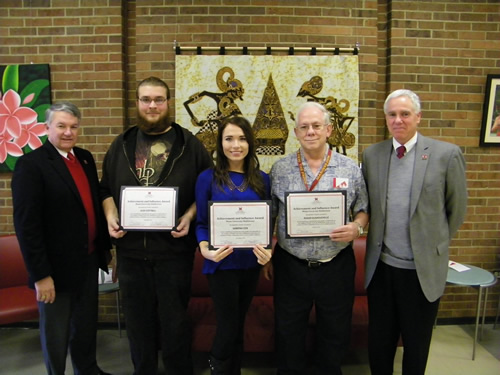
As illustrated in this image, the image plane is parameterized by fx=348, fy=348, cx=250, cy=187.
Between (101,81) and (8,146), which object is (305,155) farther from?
(8,146)

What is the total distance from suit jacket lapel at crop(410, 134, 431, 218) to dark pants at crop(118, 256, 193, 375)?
135 cm

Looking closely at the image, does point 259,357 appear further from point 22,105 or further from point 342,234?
point 22,105

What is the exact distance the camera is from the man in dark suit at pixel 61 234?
1961 millimetres

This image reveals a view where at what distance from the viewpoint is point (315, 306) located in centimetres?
199

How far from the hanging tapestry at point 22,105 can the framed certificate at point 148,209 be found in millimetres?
1965

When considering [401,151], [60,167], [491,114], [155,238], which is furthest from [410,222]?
[491,114]

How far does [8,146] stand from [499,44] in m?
4.83

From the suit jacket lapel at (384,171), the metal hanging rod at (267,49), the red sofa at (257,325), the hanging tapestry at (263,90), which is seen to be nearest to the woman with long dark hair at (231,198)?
the red sofa at (257,325)

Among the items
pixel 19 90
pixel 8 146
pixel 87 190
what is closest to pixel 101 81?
pixel 19 90

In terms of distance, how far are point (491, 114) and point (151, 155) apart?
3.27 m

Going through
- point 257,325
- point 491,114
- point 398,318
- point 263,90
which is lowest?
point 257,325

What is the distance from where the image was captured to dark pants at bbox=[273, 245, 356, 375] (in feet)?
6.40

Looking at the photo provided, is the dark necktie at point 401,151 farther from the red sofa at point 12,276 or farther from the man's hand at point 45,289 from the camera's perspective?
the red sofa at point 12,276

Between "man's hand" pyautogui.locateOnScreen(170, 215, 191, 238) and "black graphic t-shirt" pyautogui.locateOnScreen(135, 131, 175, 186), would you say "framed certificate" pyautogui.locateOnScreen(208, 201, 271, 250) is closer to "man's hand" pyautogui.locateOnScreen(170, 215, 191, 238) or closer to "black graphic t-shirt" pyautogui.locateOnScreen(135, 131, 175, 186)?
"man's hand" pyautogui.locateOnScreen(170, 215, 191, 238)
